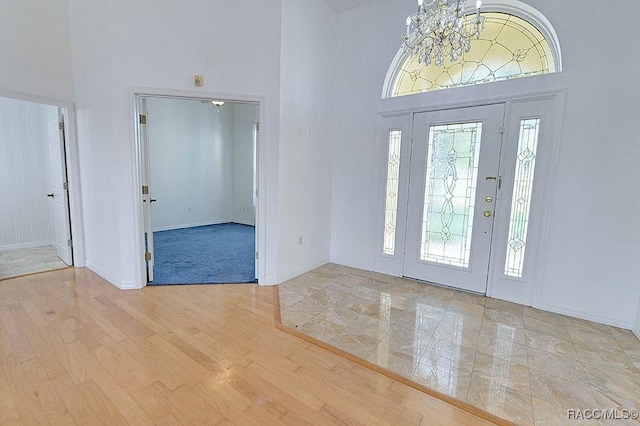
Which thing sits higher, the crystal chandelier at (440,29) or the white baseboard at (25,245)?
the crystal chandelier at (440,29)

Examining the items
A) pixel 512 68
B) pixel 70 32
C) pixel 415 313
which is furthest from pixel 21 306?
pixel 512 68

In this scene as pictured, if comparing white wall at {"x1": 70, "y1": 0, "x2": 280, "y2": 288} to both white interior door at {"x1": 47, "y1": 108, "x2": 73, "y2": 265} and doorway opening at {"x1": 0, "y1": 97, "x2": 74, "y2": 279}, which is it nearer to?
white interior door at {"x1": 47, "y1": 108, "x2": 73, "y2": 265}

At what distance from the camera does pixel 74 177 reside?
3.70 meters

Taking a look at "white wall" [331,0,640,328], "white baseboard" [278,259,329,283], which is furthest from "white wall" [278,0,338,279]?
"white wall" [331,0,640,328]

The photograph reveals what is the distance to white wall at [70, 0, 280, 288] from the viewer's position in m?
2.91

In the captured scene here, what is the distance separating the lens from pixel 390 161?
3807 millimetres

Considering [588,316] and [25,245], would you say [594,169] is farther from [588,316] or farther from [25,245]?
[25,245]

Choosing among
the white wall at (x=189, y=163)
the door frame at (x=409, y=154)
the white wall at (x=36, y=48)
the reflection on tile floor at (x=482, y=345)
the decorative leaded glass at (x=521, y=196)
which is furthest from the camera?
the white wall at (x=189, y=163)

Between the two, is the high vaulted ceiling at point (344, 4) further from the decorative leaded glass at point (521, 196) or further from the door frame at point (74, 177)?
the door frame at point (74, 177)

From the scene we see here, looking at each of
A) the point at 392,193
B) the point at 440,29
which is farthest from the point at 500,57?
the point at 392,193

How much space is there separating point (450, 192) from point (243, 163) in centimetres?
575

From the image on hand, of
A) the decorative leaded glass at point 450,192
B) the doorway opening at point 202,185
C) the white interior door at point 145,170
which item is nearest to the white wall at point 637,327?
the decorative leaded glass at point 450,192

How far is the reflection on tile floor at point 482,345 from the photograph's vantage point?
1.75m

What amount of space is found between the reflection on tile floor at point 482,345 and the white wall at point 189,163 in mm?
4664
